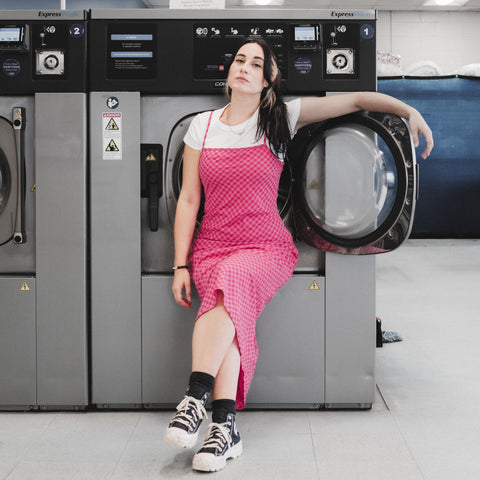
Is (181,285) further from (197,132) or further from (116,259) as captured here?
(197,132)

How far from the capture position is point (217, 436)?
1971mm

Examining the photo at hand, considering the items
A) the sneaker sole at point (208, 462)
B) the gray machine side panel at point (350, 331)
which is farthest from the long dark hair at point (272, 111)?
the sneaker sole at point (208, 462)

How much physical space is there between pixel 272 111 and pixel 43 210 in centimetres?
93

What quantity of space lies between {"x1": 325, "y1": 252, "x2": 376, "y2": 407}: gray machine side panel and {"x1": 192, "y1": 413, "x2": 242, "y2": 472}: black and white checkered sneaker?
544 mm

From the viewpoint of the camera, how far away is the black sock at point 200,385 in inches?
78.3

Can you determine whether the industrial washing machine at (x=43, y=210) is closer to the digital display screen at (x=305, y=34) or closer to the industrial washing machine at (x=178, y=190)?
the industrial washing machine at (x=178, y=190)

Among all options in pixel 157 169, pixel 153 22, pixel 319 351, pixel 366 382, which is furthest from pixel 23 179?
pixel 366 382

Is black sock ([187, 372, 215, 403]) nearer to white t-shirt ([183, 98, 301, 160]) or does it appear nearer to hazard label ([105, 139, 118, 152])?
white t-shirt ([183, 98, 301, 160])

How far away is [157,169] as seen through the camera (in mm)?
2420

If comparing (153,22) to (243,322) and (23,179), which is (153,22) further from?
(243,322)

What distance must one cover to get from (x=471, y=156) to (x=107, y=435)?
712 cm

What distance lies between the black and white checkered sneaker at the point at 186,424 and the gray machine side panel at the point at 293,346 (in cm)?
48

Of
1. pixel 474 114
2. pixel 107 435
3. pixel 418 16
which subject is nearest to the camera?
pixel 107 435

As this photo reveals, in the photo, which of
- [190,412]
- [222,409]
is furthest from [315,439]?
[190,412]
